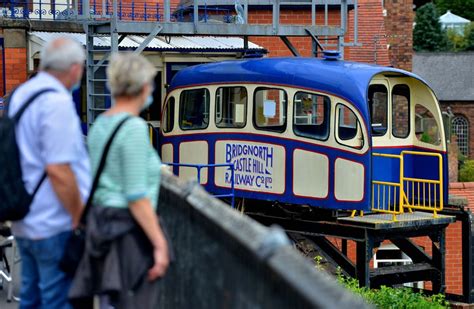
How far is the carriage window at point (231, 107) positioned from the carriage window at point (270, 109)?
0.29 meters

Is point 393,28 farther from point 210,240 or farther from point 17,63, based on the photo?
point 210,240

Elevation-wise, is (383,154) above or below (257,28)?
below

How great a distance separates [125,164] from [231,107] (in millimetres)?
16162

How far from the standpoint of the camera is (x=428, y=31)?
107 metres

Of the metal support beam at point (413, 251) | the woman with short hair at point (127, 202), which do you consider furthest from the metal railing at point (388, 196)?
the woman with short hair at point (127, 202)

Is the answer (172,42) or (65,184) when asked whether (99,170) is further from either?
(172,42)

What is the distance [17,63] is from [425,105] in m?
7.47

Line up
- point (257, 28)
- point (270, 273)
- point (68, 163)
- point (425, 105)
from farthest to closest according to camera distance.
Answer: point (257, 28) < point (425, 105) < point (68, 163) < point (270, 273)

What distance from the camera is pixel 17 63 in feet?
76.4

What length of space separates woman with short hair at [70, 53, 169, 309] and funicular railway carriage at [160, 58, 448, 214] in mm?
14012

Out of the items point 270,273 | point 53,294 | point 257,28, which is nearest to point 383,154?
point 257,28

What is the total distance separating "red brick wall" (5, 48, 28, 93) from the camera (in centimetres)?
2325

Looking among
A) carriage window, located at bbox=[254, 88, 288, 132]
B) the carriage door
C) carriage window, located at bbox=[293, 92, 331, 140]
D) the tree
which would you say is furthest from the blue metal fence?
the tree

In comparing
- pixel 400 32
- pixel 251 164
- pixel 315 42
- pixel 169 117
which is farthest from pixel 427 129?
pixel 400 32
